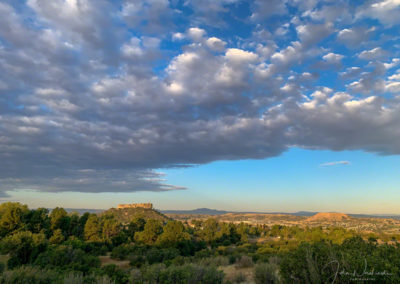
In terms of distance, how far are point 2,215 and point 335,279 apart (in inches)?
1798

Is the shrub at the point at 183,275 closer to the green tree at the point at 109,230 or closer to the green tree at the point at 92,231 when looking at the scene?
the green tree at the point at 92,231

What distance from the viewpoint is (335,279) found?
Result: 25.6 feet

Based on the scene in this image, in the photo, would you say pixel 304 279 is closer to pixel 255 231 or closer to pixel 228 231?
pixel 228 231

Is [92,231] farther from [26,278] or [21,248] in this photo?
[26,278]

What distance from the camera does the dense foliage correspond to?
8.19m

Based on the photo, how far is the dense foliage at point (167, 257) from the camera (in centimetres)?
819

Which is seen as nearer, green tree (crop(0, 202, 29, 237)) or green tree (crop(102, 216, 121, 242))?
green tree (crop(0, 202, 29, 237))

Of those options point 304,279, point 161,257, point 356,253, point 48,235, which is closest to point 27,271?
point 304,279

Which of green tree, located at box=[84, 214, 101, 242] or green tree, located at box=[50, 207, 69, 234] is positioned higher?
green tree, located at box=[50, 207, 69, 234]

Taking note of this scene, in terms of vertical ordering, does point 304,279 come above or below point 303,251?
below

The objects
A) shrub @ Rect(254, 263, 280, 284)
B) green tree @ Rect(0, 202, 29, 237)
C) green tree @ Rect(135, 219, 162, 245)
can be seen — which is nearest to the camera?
shrub @ Rect(254, 263, 280, 284)
